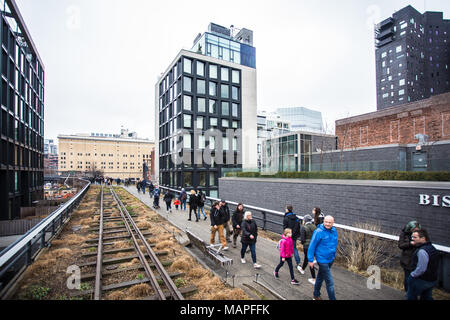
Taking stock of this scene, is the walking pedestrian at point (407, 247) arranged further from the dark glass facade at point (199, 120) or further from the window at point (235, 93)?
the window at point (235, 93)

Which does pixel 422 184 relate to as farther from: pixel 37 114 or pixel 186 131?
pixel 37 114

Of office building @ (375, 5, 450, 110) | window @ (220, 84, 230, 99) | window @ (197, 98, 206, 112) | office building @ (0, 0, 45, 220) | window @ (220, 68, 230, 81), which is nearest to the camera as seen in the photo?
office building @ (0, 0, 45, 220)

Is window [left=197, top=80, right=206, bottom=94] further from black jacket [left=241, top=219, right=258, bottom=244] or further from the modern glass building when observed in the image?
the modern glass building

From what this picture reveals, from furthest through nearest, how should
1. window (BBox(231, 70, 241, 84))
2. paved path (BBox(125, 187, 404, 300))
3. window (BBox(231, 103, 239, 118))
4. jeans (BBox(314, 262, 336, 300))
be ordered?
window (BBox(231, 70, 241, 84)), window (BBox(231, 103, 239, 118)), paved path (BBox(125, 187, 404, 300)), jeans (BBox(314, 262, 336, 300))

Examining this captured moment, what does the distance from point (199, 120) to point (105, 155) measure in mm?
100279

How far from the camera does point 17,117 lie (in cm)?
2606

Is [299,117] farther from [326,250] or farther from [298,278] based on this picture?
[326,250]

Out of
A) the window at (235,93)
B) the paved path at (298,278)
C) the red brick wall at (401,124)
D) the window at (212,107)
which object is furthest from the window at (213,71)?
the paved path at (298,278)

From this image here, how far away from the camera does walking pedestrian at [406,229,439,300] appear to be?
12.5ft

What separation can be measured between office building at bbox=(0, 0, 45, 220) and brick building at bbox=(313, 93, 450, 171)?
2914 cm

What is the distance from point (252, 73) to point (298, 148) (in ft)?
64.8

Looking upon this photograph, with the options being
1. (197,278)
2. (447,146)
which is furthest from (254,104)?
(197,278)

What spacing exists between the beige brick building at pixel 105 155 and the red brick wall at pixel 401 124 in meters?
94.9

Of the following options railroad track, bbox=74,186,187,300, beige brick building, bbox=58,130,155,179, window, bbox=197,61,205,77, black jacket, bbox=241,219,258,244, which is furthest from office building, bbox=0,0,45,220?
beige brick building, bbox=58,130,155,179
